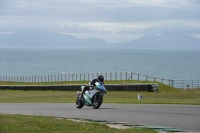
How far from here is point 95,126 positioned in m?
17.9

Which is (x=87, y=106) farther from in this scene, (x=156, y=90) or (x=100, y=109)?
(x=156, y=90)

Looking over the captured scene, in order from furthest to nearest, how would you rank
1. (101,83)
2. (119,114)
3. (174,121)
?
(101,83), (119,114), (174,121)

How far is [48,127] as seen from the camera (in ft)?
56.2

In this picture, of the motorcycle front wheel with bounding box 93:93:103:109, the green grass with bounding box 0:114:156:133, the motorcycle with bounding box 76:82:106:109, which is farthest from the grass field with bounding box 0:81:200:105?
the green grass with bounding box 0:114:156:133

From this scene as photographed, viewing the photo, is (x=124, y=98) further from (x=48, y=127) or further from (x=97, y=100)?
(x=48, y=127)

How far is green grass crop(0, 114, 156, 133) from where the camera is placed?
16.2m

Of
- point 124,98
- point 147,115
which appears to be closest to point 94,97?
point 147,115

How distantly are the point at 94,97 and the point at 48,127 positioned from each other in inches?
357

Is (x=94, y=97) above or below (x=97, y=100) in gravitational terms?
above

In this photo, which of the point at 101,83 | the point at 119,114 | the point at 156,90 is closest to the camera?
the point at 119,114

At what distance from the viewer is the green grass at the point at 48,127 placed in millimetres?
16250

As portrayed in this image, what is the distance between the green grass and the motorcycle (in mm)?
6651

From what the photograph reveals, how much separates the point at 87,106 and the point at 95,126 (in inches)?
403

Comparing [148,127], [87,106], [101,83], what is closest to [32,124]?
[148,127]
